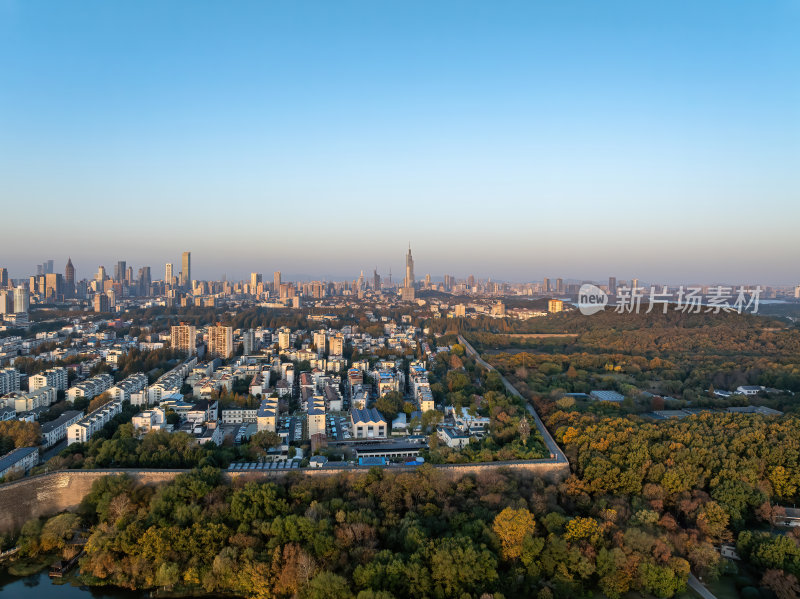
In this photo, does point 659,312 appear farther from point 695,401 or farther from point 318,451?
point 318,451

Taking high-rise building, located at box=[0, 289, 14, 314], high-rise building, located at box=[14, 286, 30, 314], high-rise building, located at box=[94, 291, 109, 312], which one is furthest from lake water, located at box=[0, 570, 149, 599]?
high-rise building, located at box=[94, 291, 109, 312]

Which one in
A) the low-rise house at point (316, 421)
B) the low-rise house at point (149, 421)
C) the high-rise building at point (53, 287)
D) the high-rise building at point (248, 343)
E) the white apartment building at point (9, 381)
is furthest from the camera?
the high-rise building at point (53, 287)

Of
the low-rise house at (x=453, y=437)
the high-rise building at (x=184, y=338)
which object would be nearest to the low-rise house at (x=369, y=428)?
the low-rise house at (x=453, y=437)

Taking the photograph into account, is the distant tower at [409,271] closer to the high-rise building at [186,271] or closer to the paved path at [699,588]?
the high-rise building at [186,271]

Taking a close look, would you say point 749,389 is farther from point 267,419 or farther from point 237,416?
point 237,416

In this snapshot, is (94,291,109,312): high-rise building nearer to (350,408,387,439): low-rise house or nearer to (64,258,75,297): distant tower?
(64,258,75,297): distant tower

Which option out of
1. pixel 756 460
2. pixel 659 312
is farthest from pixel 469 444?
pixel 659 312
